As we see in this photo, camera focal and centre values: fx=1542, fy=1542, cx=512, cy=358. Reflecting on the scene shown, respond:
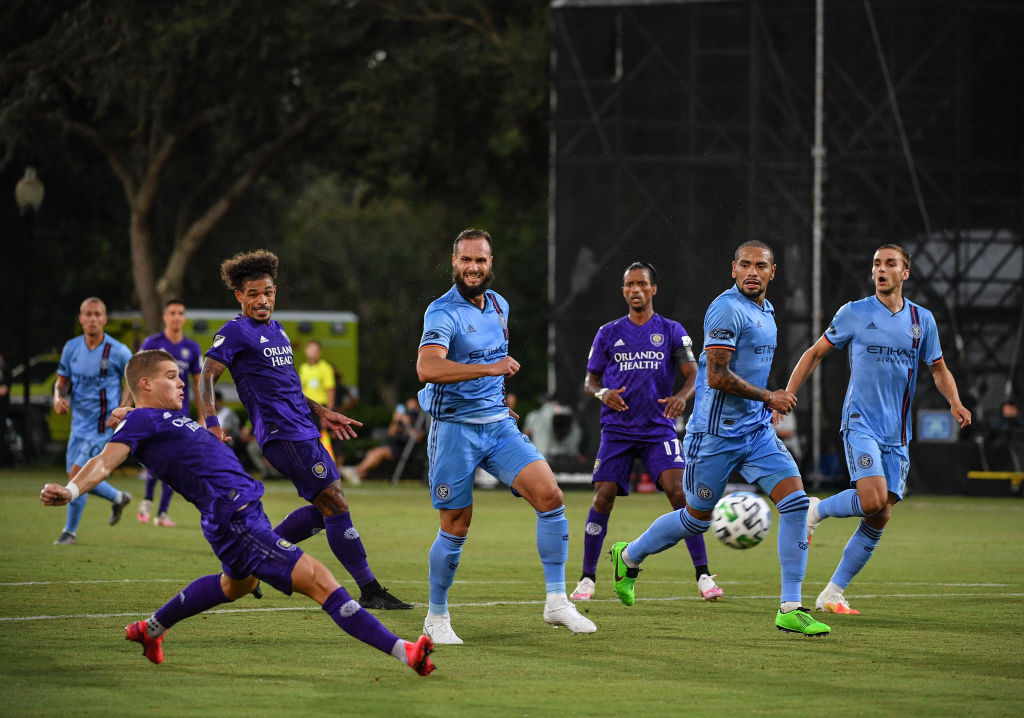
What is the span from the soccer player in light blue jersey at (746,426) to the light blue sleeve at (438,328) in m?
1.65

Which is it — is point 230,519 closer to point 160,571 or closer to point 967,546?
point 160,571

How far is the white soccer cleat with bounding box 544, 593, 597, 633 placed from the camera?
891 centimetres

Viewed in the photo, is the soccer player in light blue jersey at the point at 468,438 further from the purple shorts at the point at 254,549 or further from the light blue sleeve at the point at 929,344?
the light blue sleeve at the point at 929,344

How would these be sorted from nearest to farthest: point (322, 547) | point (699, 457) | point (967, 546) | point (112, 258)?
point (699, 457)
point (322, 547)
point (967, 546)
point (112, 258)

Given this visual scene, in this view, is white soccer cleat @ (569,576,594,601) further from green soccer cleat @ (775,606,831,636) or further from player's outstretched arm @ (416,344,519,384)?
player's outstretched arm @ (416,344,519,384)

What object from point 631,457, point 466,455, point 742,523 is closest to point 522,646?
point 466,455

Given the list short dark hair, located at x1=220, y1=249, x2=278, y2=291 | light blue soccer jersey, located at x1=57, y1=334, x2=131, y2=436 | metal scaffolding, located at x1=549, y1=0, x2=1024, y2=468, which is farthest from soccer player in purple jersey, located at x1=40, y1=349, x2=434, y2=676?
metal scaffolding, located at x1=549, y1=0, x2=1024, y2=468

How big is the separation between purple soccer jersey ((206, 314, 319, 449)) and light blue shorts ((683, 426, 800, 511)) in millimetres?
2640

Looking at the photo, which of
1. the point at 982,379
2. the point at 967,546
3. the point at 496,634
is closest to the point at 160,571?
the point at 496,634

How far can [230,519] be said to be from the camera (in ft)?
24.4

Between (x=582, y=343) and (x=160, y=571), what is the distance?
1535cm

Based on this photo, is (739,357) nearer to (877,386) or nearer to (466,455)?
(877,386)

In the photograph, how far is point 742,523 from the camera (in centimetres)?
984

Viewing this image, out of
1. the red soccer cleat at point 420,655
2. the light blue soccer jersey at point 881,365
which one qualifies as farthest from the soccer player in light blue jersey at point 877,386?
the red soccer cleat at point 420,655
